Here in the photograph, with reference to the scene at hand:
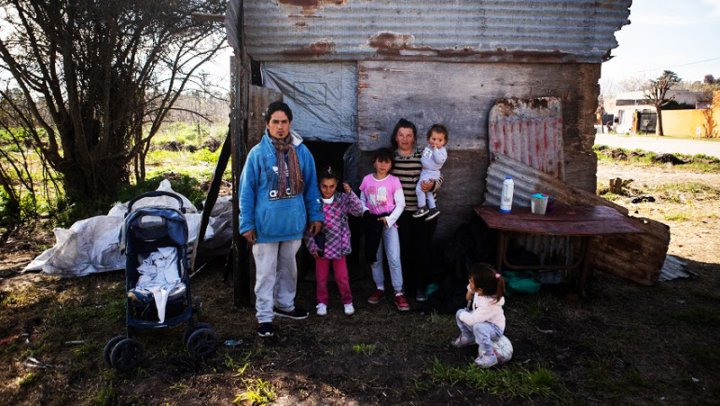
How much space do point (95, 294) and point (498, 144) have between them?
5.28 m

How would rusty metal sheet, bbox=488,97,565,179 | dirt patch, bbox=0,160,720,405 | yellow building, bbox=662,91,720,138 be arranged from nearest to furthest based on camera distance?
1. dirt patch, bbox=0,160,720,405
2. rusty metal sheet, bbox=488,97,565,179
3. yellow building, bbox=662,91,720,138

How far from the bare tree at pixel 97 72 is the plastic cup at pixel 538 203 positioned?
6.32m

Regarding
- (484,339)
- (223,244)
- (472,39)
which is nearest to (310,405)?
(484,339)

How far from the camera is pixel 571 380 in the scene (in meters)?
3.58

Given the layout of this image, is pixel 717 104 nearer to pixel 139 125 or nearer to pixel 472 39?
pixel 472 39

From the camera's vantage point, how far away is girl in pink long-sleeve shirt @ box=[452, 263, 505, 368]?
363cm

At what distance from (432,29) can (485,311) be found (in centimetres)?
336

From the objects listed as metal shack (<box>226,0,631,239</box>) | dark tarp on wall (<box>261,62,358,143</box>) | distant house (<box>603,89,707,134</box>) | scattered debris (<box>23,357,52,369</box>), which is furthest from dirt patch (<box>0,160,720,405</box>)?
distant house (<box>603,89,707,134</box>)

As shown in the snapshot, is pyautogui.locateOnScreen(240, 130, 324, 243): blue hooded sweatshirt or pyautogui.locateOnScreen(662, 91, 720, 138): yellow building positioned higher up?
pyautogui.locateOnScreen(662, 91, 720, 138): yellow building

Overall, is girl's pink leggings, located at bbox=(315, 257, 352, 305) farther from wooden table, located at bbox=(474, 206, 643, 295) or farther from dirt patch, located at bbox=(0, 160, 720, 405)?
wooden table, located at bbox=(474, 206, 643, 295)

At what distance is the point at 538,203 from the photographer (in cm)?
504

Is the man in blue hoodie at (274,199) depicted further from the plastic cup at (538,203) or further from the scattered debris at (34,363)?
the plastic cup at (538,203)

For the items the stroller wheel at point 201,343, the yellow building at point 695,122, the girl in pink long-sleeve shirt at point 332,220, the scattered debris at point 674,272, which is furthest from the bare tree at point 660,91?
the stroller wheel at point 201,343

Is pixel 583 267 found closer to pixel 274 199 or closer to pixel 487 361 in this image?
Answer: pixel 487 361
